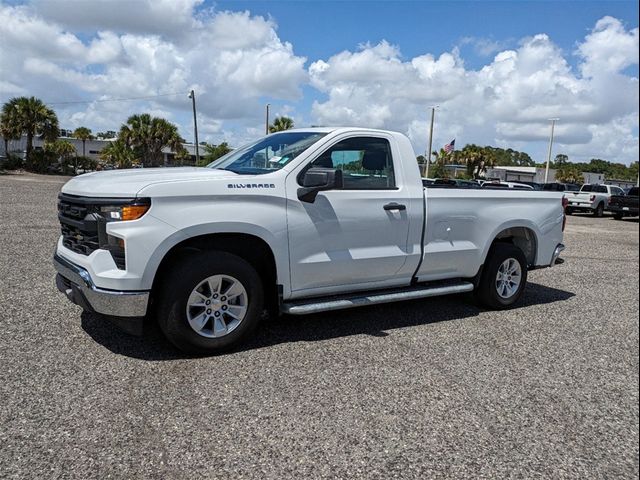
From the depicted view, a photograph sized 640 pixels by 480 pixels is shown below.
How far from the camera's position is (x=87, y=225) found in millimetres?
4055

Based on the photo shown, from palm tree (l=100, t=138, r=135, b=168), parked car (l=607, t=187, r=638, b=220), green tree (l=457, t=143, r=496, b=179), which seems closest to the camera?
parked car (l=607, t=187, r=638, b=220)

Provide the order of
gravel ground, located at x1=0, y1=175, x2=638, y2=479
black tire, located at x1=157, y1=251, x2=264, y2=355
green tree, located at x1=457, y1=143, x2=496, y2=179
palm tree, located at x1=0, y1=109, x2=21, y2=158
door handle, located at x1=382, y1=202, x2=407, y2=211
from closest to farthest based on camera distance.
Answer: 1. gravel ground, located at x1=0, y1=175, x2=638, y2=479
2. black tire, located at x1=157, y1=251, x2=264, y2=355
3. door handle, located at x1=382, y1=202, x2=407, y2=211
4. palm tree, located at x1=0, y1=109, x2=21, y2=158
5. green tree, located at x1=457, y1=143, x2=496, y2=179

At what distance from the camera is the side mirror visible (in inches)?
168

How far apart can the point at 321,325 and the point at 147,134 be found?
44433 mm

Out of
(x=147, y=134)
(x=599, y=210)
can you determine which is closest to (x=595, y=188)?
(x=599, y=210)

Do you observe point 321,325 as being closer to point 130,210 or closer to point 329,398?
point 329,398

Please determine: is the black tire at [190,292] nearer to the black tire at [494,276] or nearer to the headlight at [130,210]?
the headlight at [130,210]

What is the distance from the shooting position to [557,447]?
2.94 m

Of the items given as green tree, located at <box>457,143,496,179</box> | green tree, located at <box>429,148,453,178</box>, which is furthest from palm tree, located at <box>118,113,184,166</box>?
green tree, located at <box>457,143,496,179</box>

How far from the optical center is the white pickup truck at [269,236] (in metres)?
3.92

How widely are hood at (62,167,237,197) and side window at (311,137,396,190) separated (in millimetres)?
973

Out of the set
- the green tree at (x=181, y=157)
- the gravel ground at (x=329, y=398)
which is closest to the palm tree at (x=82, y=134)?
the green tree at (x=181, y=157)

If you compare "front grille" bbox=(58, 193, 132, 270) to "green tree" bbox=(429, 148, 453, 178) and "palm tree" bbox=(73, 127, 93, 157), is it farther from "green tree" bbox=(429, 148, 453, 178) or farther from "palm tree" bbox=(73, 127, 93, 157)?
"palm tree" bbox=(73, 127, 93, 157)

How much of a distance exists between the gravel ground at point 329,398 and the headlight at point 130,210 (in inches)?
44.4
